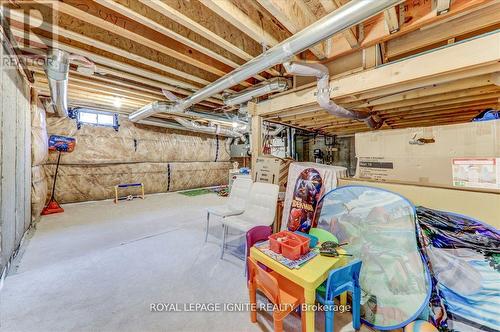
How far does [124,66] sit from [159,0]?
137 centimetres

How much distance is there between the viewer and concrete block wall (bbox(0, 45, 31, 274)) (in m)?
1.75

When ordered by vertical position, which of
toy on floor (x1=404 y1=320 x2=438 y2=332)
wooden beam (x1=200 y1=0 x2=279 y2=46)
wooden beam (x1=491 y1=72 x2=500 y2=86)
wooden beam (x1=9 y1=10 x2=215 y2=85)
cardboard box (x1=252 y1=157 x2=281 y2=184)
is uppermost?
wooden beam (x1=9 y1=10 x2=215 y2=85)

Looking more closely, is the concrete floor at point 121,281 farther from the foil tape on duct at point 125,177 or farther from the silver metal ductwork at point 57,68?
the silver metal ductwork at point 57,68

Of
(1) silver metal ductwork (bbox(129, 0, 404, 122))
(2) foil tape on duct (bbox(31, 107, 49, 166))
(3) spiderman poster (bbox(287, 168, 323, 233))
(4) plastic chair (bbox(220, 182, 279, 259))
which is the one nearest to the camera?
(1) silver metal ductwork (bbox(129, 0, 404, 122))

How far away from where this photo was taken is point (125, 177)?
5555 millimetres

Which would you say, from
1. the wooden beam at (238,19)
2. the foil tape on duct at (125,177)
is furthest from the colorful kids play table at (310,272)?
the foil tape on duct at (125,177)


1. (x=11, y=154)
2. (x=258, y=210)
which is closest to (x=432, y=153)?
(x=258, y=210)

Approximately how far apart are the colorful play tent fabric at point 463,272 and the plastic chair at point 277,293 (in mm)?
838

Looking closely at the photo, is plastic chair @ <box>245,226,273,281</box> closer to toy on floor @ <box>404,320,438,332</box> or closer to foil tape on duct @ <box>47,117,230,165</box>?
toy on floor @ <box>404,320,438,332</box>

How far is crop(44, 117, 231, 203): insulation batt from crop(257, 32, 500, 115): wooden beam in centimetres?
534

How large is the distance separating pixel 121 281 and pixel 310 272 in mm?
1776

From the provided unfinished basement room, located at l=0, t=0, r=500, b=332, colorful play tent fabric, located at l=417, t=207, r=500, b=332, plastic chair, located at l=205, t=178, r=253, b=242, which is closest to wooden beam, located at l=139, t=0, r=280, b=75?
unfinished basement room, located at l=0, t=0, r=500, b=332

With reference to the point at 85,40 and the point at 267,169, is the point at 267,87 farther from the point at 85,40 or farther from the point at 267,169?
the point at 85,40

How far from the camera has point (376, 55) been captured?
6.39 feet
